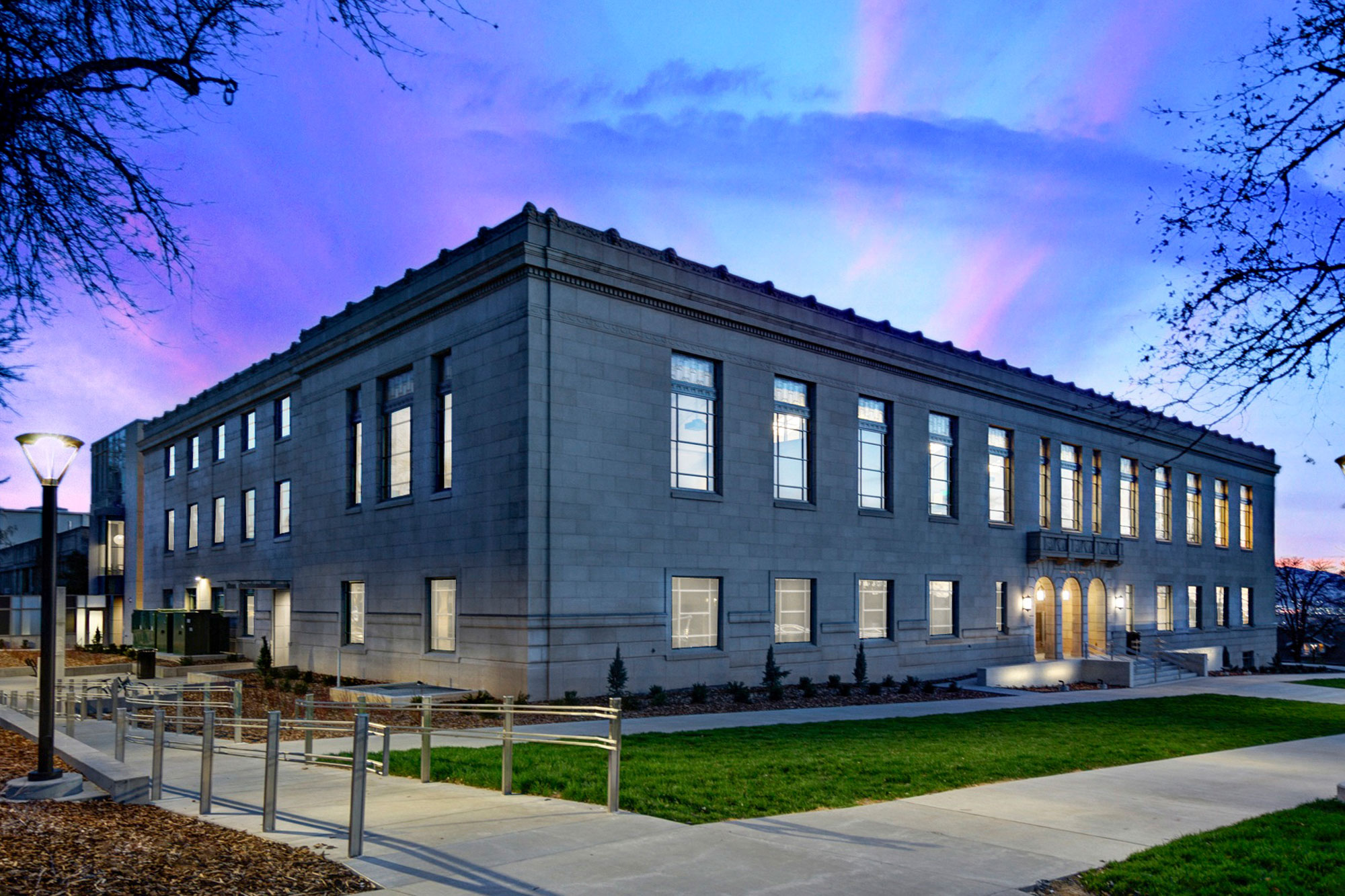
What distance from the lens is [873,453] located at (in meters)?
33.2

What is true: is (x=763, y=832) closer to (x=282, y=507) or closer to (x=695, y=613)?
(x=695, y=613)

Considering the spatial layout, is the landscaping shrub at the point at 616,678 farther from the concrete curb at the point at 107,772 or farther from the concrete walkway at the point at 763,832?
the concrete curb at the point at 107,772

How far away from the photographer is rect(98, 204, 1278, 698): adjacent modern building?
80.3ft

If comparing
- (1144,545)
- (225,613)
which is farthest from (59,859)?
(1144,545)

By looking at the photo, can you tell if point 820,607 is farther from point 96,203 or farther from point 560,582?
point 96,203

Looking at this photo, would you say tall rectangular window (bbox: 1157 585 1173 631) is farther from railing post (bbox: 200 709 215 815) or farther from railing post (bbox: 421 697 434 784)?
railing post (bbox: 200 709 215 815)

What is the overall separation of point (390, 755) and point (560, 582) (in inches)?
368

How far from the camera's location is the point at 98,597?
53.6 metres

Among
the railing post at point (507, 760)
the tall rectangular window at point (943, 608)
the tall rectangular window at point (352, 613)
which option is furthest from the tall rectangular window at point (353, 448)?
the railing post at point (507, 760)

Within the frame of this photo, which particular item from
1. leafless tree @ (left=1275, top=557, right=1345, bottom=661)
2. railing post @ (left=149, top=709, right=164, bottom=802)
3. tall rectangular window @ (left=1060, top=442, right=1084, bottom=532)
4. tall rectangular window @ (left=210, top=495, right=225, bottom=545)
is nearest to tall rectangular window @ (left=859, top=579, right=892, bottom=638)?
tall rectangular window @ (left=1060, top=442, right=1084, bottom=532)

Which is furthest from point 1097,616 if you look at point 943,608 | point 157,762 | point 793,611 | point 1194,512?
point 157,762

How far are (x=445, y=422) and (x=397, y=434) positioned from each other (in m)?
2.69

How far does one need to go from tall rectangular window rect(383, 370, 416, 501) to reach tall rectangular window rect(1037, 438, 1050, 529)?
24.4 m

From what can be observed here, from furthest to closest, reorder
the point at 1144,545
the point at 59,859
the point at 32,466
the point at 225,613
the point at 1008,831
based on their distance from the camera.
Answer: the point at 1144,545 < the point at 225,613 < the point at 32,466 < the point at 1008,831 < the point at 59,859
